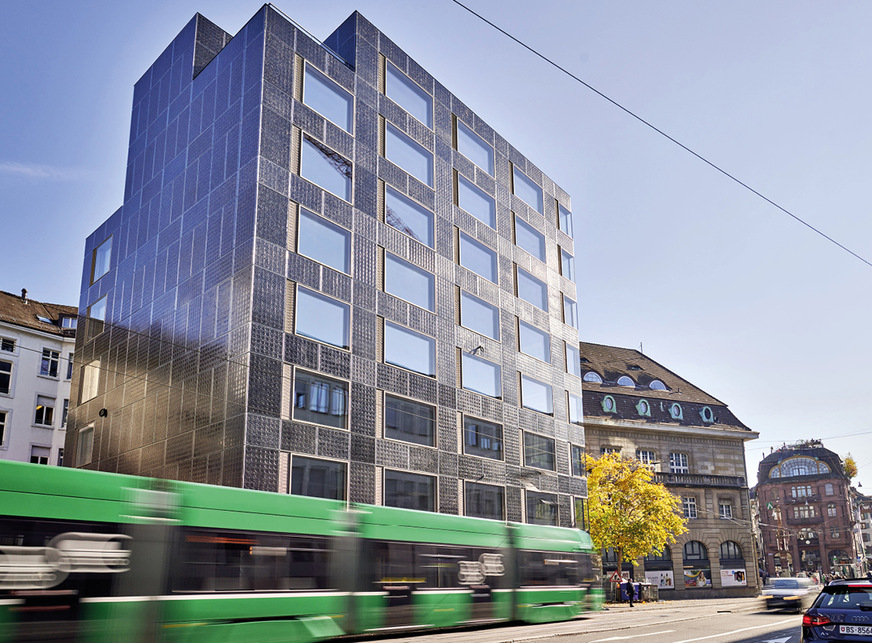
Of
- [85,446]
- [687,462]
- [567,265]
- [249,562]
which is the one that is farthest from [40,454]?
[687,462]

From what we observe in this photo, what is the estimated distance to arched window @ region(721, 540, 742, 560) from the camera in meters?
60.6

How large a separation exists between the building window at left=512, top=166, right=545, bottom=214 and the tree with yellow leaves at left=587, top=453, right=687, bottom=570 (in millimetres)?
15096

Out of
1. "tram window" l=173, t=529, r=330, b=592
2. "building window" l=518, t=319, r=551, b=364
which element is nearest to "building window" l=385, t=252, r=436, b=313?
"building window" l=518, t=319, r=551, b=364

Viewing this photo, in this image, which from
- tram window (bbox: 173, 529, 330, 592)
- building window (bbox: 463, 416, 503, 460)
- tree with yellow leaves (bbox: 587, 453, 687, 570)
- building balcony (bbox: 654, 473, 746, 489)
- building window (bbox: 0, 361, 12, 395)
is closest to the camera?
tram window (bbox: 173, 529, 330, 592)

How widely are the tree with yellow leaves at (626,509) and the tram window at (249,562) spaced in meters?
30.5

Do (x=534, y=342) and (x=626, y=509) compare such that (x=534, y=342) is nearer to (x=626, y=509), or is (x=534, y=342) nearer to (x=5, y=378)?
(x=626, y=509)

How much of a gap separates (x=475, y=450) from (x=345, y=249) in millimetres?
10064

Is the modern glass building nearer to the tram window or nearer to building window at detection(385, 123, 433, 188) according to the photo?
building window at detection(385, 123, 433, 188)

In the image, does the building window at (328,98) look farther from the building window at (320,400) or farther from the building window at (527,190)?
the building window at (527,190)

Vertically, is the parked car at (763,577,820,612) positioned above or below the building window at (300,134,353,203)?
below

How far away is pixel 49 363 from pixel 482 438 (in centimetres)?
3119

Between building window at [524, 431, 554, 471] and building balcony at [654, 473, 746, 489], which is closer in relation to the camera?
building window at [524, 431, 554, 471]

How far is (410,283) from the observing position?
103ft

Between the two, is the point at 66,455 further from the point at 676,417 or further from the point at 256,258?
the point at 676,417
